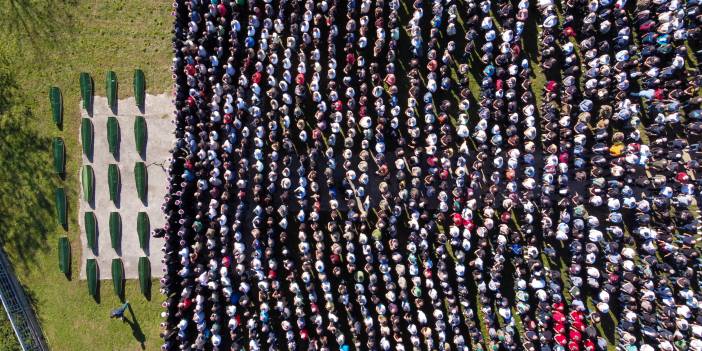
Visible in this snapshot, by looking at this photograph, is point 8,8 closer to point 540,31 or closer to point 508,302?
point 540,31

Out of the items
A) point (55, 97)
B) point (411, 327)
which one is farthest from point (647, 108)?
point (55, 97)

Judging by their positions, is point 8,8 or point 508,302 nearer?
point 508,302

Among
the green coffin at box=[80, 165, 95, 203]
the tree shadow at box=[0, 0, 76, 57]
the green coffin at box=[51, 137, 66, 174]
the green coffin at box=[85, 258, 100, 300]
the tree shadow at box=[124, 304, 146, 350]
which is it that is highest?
the tree shadow at box=[0, 0, 76, 57]

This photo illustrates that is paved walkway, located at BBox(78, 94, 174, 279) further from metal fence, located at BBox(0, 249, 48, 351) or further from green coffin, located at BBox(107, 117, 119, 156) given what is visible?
metal fence, located at BBox(0, 249, 48, 351)

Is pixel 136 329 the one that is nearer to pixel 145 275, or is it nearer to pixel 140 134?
pixel 145 275

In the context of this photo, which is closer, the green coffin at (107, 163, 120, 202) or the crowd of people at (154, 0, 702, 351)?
the crowd of people at (154, 0, 702, 351)

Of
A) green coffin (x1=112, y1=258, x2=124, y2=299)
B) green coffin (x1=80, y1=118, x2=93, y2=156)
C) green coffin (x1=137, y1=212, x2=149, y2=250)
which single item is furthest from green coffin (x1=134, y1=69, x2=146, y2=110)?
green coffin (x1=112, y1=258, x2=124, y2=299)
